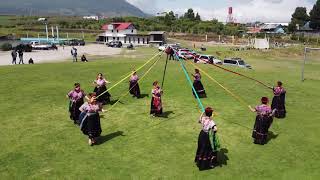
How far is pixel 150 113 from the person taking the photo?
1800 cm

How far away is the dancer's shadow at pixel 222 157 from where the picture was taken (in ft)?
41.7

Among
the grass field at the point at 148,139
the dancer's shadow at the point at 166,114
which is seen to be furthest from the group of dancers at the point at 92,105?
the grass field at the point at 148,139

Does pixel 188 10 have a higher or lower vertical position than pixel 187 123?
higher

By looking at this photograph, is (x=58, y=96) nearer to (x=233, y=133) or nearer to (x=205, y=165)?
(x=233, y=133)

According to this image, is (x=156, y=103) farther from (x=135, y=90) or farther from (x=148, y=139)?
(x=135, y=90)

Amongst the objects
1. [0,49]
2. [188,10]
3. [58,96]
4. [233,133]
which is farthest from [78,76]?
[188,10]

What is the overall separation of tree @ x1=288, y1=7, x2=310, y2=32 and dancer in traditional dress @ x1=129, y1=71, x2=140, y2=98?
434 feet

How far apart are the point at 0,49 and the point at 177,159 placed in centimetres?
6539

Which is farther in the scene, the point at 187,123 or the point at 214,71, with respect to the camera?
the point at 214,71

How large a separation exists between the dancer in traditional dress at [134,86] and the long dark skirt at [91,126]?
7.41 m

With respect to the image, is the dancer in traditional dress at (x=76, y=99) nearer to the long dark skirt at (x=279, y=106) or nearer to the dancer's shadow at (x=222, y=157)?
the dancer's shadow at (x=222, y=157)

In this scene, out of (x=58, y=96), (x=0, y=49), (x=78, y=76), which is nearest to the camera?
(x=58, y=96)

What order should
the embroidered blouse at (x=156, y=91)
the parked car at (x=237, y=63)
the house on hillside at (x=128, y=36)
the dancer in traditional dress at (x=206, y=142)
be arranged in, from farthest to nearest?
1. the house on hillside at (x=128, y=36)
2. the parked car at (x=237, y=63)
3. the embroidered blouse at (x=156, y=91)
4. the dancer in traditional dress at (x=206, y=142)

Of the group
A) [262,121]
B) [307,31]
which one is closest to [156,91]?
[262,121]
